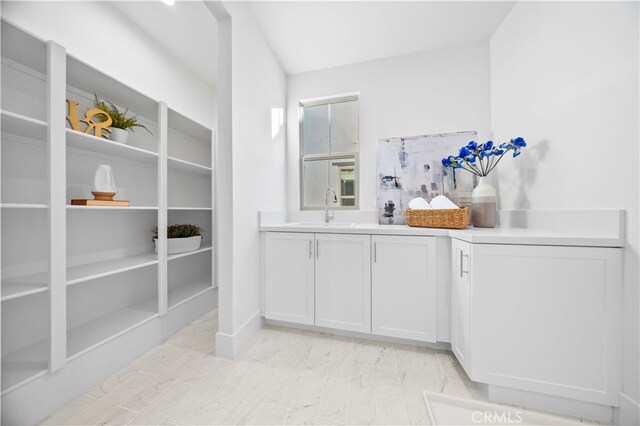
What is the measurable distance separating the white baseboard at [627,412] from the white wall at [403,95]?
1.88 m

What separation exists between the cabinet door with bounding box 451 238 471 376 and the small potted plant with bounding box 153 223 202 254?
221 cm

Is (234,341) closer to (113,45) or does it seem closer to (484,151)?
(484,151)

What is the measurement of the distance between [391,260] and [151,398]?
1.66 metres

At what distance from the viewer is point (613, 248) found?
1.10m

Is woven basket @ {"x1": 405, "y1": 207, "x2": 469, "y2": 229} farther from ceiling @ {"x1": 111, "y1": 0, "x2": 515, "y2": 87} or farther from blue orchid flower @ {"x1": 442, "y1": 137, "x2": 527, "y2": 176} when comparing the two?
ceiling @ {"x1": 111, "y1": 0, "x2": 515, "y2": 87}

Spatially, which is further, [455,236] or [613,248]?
A: [455,236]

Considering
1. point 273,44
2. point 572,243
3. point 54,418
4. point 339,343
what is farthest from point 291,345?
point 273,44

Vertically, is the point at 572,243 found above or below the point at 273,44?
below

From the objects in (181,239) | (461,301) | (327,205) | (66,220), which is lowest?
(461,301)

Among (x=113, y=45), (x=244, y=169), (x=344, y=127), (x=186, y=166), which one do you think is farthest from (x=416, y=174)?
(x=113, y=45)

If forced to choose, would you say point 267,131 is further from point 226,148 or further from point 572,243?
point 572,243

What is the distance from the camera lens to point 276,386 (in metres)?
1.36

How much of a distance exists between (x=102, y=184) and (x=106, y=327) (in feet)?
3.26

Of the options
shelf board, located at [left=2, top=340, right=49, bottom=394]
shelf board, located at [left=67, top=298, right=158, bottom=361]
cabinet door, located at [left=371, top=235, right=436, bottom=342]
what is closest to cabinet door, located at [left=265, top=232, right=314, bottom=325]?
cabinet door, located at [left=371, top=235, right=436, bottom=342]
